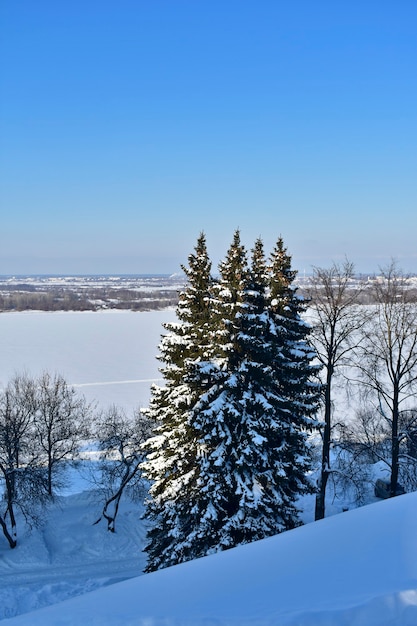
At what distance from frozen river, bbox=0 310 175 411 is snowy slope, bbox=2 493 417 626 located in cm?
2849

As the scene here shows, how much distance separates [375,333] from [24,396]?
20.6 m

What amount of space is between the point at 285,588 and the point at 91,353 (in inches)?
2075

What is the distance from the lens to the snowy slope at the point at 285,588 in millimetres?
4414

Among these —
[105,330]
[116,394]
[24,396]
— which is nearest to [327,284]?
[24,396]

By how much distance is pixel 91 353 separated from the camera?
183ft

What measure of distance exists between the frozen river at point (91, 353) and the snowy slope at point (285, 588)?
93.5 ft

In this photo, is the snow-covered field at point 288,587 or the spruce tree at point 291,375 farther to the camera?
the spruce tree at point 291,375

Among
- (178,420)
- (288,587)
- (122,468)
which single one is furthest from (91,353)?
(288,587)

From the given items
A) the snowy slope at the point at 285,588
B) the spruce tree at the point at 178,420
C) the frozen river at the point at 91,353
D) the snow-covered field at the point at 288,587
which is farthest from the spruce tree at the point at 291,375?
the frozen river at the point at 91,353

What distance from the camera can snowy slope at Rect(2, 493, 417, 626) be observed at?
4414mm

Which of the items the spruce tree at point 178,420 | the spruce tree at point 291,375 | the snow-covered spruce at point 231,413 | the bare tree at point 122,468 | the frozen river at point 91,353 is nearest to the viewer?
the snow-covered spruce at point 231,413

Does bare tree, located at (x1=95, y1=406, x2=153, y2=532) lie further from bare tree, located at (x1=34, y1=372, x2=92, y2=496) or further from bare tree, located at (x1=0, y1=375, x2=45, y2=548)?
bare tree, located at (x1=0, y1=375, x2=45, y2=548)

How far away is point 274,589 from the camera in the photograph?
17.1 feet

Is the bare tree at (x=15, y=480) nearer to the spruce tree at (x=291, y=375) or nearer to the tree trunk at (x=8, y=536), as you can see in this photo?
the tree trunk at (x=8, y=536)
